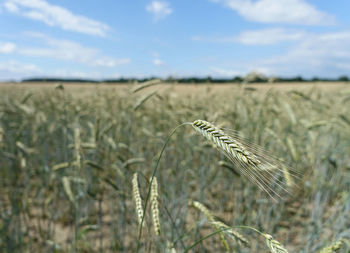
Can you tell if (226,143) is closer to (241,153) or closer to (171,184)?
(241,153)

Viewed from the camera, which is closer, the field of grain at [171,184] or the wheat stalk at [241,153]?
the wheat stalk at [241,153]

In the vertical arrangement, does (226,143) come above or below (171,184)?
above

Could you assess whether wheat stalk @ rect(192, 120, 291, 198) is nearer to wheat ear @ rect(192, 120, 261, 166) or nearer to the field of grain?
wheat ear @ rect(192, 120, 261, 166)

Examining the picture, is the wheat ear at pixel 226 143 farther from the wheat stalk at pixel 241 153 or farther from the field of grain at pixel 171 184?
the field of grain at pixel 171 184

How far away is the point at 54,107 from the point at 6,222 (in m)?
2.58

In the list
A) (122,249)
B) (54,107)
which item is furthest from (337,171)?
(54,107)

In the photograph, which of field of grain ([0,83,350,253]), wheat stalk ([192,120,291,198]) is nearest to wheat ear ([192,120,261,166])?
wheat stalk ([192,120,291,198])

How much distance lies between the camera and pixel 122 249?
6.59 feet

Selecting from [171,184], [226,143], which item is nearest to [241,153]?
[226,143]

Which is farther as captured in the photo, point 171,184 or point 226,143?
point 171,184

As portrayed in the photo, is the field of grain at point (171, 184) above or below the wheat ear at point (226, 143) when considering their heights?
below

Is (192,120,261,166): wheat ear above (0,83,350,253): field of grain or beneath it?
above

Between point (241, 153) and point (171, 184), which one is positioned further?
point (171, 184)

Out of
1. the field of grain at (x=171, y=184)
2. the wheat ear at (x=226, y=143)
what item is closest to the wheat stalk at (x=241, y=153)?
the wheat ear at (x=226, y=143)
